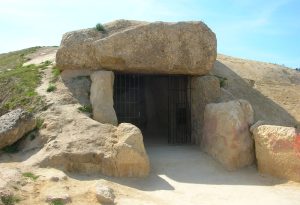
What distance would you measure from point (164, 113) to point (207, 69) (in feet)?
18.0

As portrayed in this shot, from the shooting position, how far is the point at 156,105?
22562 millimetres

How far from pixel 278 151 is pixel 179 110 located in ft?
19.6

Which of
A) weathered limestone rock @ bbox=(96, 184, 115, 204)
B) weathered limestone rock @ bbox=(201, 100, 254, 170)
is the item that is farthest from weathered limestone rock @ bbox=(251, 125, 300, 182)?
weathered limestone rock @ bbox=(96, 184, 115, 204)

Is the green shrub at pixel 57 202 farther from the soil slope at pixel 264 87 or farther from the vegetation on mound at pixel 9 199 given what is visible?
the soil slope at pixel 264 87

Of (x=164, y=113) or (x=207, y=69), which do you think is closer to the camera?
(x=207, y=69)

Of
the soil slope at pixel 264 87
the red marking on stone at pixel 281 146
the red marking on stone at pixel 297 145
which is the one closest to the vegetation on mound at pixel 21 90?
the soil slope at pixel 264 87

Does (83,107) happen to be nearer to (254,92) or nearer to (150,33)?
(150,33)

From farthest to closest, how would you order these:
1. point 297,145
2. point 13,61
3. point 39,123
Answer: point 13,61, point 39,123, point 297,145

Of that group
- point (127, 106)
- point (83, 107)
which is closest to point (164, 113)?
point (127, 106)

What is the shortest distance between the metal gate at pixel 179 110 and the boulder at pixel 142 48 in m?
1.34

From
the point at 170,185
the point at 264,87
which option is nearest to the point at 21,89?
the point at 170,185

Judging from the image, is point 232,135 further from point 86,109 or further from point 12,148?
point 12,148

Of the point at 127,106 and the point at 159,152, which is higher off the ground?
the point at 127,106

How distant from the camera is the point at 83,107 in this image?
14.4 meters
